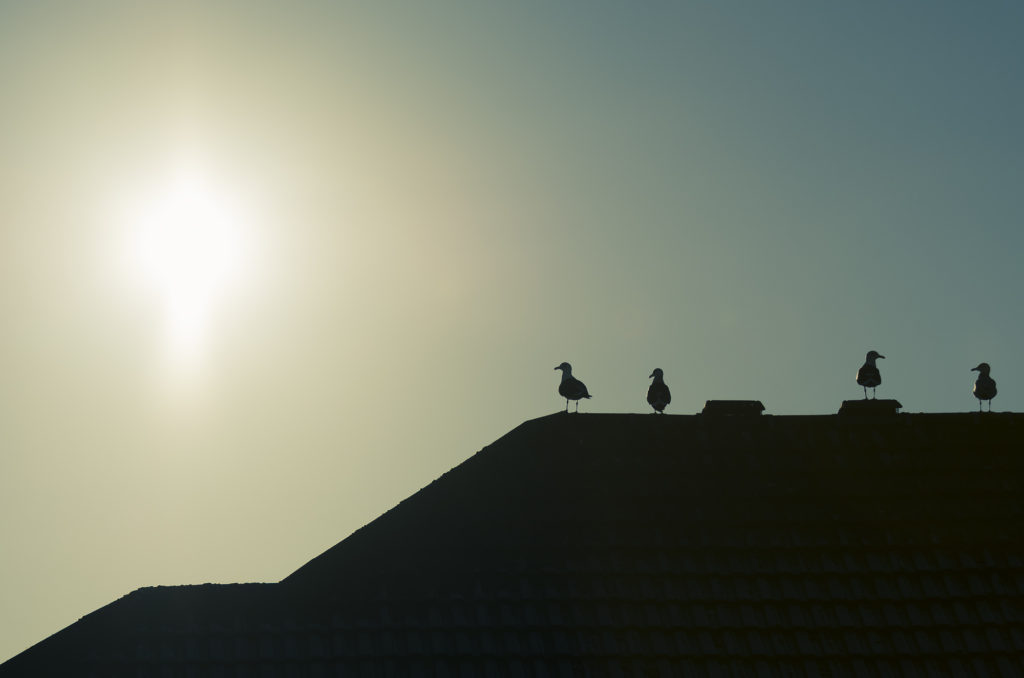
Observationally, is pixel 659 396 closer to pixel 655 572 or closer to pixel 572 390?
pixel 572 390

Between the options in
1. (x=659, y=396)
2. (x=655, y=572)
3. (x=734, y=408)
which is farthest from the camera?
(x=659, y=396)

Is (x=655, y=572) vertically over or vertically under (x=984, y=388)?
under

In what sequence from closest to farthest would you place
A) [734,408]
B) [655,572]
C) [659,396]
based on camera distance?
[655,572] < [734,408] < [659,396]

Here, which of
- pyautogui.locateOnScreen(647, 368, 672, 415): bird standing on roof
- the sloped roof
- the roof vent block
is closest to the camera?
the sloped roof

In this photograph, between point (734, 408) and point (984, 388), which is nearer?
point (734, 408)

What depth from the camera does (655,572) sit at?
16672 millimetres

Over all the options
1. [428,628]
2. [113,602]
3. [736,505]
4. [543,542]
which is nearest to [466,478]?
[543,542]

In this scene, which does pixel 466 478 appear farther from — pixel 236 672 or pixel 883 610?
pixel 883 610

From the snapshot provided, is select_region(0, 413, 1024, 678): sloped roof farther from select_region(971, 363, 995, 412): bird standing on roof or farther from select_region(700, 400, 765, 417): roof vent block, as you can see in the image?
select_region(971, 363, 995, 412): bird standing on roof

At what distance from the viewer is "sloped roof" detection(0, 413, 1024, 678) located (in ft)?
50.4

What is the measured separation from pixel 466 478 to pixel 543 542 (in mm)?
1566

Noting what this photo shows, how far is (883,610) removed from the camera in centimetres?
1661

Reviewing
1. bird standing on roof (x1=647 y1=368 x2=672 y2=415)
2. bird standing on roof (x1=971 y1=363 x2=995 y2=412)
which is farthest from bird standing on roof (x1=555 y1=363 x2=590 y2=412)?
bird standing on roof (x1=971 y1=363 x2=995 y2=412)

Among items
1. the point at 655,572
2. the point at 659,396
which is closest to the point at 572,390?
the point at 659,396
